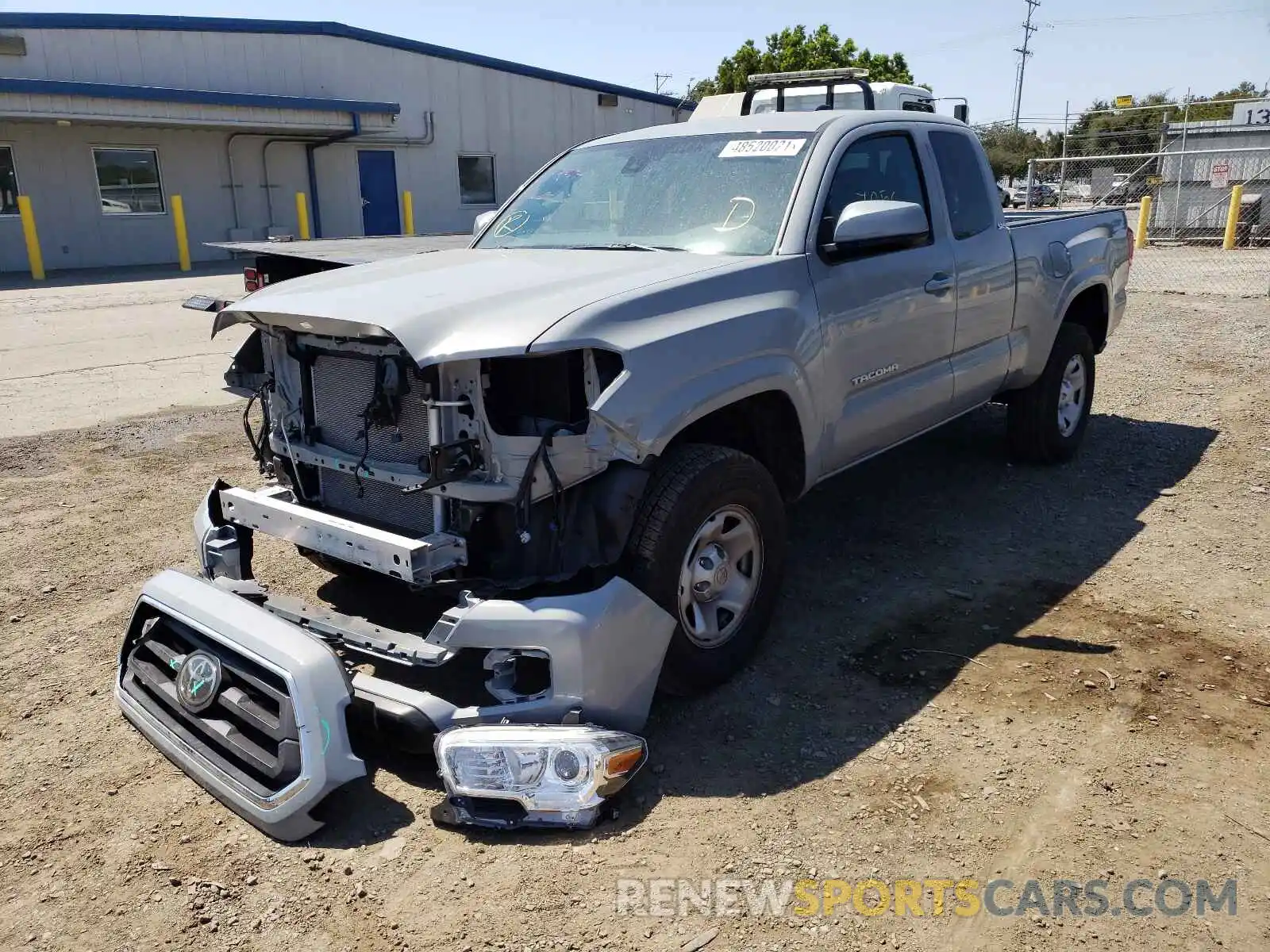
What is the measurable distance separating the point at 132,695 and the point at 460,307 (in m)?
1.79

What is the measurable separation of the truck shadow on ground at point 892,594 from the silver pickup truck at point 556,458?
198mm

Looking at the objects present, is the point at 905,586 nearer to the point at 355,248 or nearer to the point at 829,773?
the point at 829,773

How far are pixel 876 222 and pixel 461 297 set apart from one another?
1.64m

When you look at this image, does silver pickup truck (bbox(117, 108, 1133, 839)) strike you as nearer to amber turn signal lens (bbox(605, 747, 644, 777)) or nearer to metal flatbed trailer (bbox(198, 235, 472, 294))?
amber turn signal lens (bbox(605, 747, 644, 777))

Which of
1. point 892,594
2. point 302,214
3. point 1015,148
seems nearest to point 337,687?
point 892,594

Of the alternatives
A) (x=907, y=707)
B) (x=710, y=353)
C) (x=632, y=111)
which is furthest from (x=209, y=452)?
(x=632, y=111)

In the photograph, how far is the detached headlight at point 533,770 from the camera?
288 cm

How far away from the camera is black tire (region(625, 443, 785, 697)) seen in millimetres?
3316

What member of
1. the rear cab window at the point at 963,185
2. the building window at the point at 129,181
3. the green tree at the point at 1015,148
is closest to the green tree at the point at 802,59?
the green tree at the point at 1015,148

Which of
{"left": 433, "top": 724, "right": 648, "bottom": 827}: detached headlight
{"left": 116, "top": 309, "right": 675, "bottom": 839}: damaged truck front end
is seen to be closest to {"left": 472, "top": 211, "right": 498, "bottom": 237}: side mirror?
{"left": 116, "top": 309, "right": 675, "bottom": 839}: damaged truck front end

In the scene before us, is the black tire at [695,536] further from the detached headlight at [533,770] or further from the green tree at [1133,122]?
the green tree at [1133,122]

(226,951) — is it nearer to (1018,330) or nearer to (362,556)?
(362,556)

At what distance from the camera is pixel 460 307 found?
321 cm

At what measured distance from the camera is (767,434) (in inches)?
157
